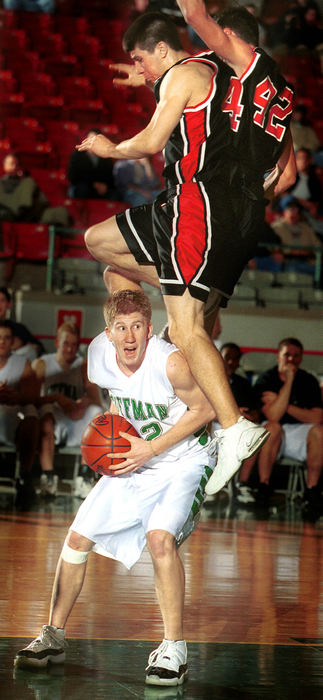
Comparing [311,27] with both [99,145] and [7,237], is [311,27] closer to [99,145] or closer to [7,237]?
[7,237]

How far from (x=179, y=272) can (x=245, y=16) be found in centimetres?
123

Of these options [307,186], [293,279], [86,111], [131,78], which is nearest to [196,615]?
[131,78]

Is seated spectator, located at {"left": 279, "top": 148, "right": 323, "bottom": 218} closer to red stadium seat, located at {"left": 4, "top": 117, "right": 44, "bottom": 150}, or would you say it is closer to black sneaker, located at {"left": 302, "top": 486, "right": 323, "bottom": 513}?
red stadium seat, located at {"left": 4, "top": 117, "right": 44, "bottom": 150}

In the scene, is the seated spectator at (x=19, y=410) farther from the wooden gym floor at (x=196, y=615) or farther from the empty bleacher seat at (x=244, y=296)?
the empty bleacher seat at (x=244, y=296)

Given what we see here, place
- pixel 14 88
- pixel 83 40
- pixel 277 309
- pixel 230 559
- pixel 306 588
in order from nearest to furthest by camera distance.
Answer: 1. pixel 306 588
2. pixel 230 559
3. pixel 277 309
4. pixel 14 88
5. pixel 83 40

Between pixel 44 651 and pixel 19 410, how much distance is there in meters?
4.98

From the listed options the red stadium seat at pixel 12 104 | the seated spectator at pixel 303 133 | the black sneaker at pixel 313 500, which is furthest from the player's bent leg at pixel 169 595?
the red stadium seat at pixel 12 104

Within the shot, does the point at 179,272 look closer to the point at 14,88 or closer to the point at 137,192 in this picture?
the point at 137,192

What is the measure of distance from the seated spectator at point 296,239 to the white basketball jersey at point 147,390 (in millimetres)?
7931

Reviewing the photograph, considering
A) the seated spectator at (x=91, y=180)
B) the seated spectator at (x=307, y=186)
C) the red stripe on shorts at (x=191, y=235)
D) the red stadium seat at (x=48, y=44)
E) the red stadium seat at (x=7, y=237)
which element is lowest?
the red stripe on shorts at (x=191, y=235)

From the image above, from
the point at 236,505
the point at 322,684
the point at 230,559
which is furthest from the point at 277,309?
the point at 322,684

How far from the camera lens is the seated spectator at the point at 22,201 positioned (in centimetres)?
1106

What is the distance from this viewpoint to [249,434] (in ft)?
12.5

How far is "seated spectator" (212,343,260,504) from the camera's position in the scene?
866 centimetres
